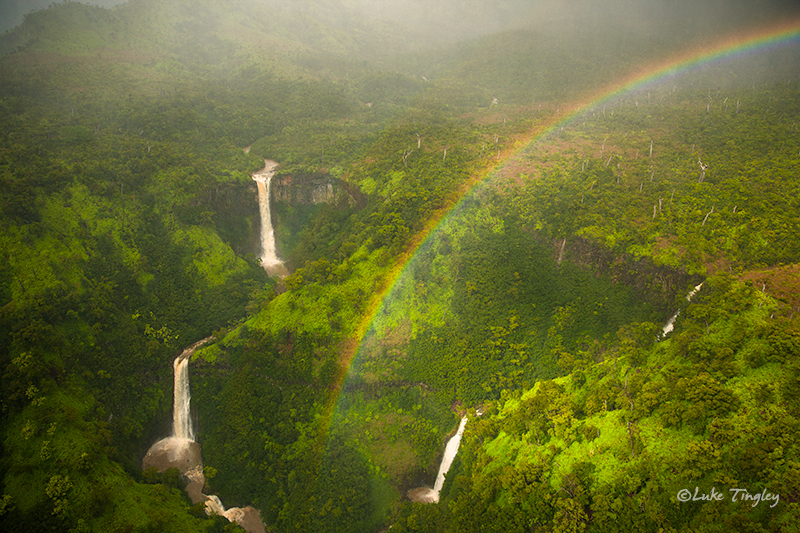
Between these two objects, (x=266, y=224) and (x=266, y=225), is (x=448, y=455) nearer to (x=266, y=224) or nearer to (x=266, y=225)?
(x=266, y=225)

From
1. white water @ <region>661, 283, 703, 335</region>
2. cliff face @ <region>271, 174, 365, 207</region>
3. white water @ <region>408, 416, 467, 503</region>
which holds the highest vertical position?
cliff face @ <region>271, 174, 365, 207</region>

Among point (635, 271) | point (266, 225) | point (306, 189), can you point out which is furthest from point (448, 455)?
point (306, 189)

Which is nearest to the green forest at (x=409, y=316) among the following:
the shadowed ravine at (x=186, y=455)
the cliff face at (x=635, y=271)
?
the cliff face at (x=635, y=271)

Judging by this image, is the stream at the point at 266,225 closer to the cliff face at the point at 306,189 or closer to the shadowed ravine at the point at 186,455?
the cliff face at the point at 306,189

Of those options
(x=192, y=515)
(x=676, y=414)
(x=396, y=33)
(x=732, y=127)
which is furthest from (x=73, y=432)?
(x=396, y=33)

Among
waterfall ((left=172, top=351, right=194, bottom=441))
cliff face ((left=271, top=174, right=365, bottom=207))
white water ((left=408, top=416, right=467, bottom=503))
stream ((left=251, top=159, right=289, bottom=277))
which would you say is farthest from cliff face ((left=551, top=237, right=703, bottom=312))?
stream ((left=251, top=159, right=289, bottom=277))

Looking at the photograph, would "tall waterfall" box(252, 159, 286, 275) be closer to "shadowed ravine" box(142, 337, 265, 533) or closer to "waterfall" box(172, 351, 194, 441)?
"shadowed ravine" box(142, 337, 265, 533)
